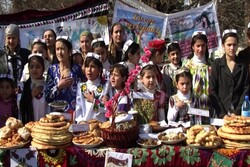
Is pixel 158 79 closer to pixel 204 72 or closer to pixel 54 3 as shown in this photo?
pixel 204 72

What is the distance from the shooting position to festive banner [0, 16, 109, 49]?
7.41 meters

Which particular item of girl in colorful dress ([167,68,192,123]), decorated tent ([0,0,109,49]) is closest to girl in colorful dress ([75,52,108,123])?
girl in colorful dress ([167,68,192,123])

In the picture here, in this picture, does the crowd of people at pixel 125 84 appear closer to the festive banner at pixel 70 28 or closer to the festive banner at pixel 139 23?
the festive banner at pixel 70 28

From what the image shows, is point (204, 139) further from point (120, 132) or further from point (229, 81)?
point (229, 81)

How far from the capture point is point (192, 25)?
26.1 ft

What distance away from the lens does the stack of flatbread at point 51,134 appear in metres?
3.44

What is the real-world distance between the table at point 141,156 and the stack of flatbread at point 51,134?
57mm

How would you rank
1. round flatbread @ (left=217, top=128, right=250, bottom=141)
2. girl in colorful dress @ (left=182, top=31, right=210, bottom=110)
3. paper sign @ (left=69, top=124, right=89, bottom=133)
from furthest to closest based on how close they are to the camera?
1. girl in colorful dress @ (left=182, top=31, right=210, bottom=110)
2. paper sign @ (left=69, top=124, right=89, bottom=133)
3. round flatbread @ (left=217, top=128, right=250, bottom=141)

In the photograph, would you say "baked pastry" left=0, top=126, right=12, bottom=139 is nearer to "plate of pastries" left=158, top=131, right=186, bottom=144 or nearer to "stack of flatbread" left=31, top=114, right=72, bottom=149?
"stack of flatbread" left=31, top=114, right=72, bottom=149

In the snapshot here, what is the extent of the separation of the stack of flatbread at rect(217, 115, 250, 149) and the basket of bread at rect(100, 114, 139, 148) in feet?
2.63

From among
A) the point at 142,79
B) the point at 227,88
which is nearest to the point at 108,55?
the point at 142,79

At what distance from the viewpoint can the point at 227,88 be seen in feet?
15.7

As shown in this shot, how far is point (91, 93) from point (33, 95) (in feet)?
2.40

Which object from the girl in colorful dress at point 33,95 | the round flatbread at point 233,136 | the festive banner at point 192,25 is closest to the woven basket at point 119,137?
the round flatbread at point 233,136
